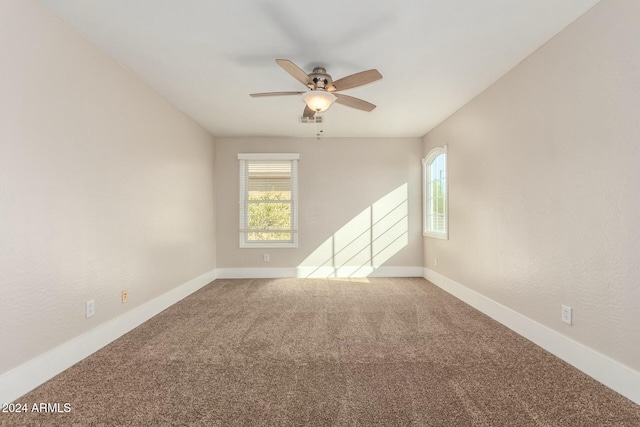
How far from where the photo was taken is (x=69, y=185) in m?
2.26

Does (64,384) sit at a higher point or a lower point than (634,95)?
lower

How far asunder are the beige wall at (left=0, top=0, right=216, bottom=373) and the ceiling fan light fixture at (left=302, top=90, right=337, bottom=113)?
5.69ft

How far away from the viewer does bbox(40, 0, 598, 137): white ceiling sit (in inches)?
83.4

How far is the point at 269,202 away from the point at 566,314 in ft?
14.3

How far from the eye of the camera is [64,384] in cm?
197

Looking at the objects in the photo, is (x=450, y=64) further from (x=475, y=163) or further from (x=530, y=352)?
(x=530, y=352)

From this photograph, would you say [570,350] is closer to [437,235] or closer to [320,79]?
[437,235]

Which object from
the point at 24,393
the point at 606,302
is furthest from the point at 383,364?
the point at 24,393

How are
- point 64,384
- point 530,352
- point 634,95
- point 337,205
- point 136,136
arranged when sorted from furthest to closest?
point 337,205 < point 136,136 < point 530,352 < point 64,384 < point 634,95

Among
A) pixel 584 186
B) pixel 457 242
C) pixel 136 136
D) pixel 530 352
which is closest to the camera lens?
pixel 584 186

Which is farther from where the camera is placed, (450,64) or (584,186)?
(450,64)

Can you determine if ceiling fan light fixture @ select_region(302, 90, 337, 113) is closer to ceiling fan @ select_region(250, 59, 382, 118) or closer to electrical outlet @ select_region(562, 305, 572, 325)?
ceiling fan @ select_region(250, 59, 382, 118)

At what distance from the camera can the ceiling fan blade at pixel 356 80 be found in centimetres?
250

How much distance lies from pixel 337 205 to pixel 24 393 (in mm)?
4375
